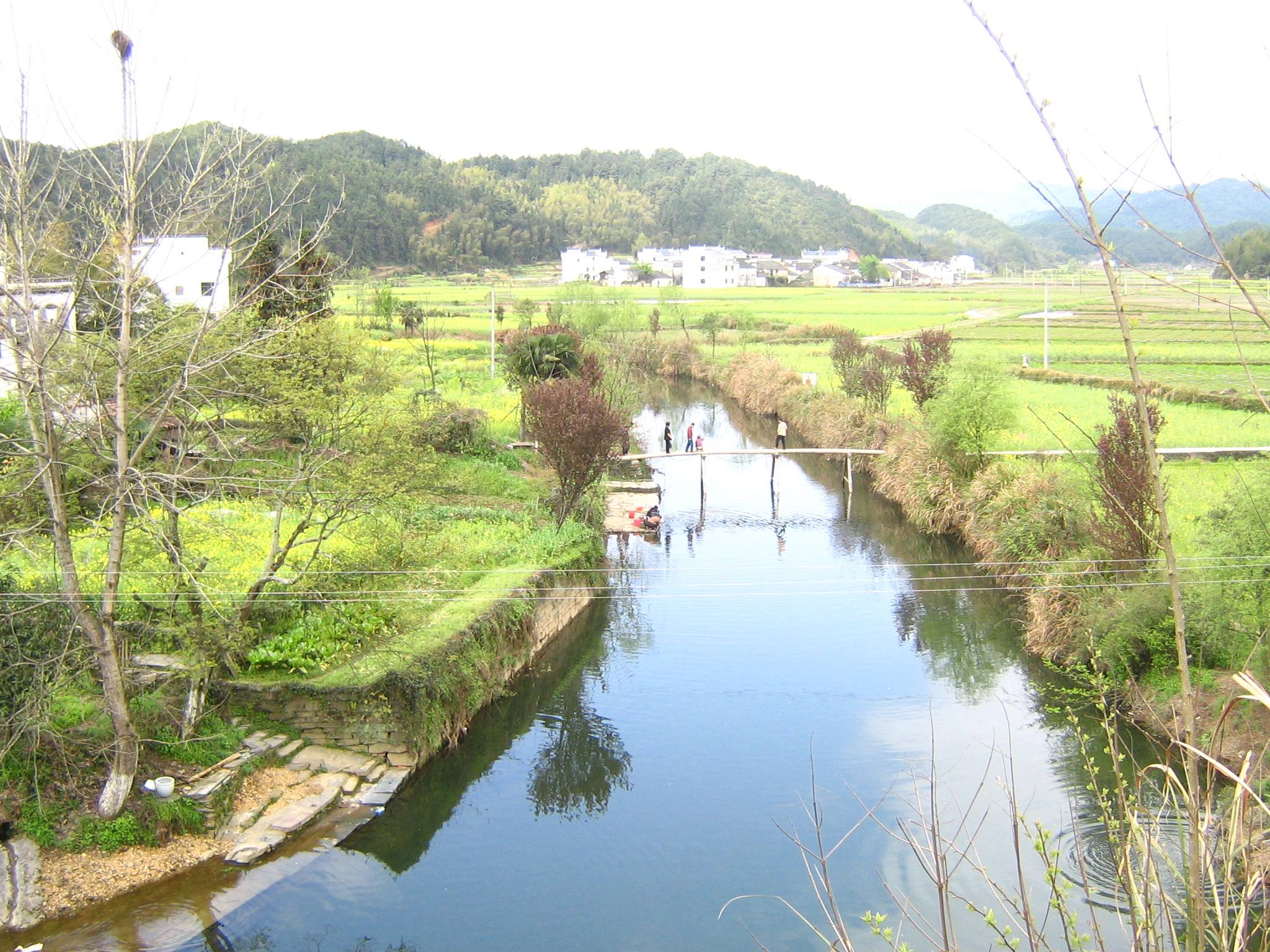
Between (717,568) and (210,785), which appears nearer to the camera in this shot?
(210,785)

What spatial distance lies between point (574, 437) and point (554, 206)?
98.6 metres

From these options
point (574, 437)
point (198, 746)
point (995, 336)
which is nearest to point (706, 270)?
point (995, 336)

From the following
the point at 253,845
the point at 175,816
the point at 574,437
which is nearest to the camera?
the point at 175,816

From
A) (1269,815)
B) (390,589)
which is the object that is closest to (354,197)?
(390,589)

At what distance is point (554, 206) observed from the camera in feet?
379

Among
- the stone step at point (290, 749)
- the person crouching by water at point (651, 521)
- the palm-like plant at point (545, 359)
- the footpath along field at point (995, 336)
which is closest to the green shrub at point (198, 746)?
the stone step at point (290, 749)

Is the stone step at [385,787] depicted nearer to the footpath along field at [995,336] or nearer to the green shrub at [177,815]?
the green shrub at [177,815]

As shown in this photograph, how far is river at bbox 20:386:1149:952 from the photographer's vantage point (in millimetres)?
10836

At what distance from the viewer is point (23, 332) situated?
11422 mm

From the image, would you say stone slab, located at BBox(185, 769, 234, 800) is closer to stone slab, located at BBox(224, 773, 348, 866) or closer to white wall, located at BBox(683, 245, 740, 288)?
stone slab, located at BBox(224, 773, 348, 866)

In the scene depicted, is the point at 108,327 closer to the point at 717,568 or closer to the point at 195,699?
the point at 195,699

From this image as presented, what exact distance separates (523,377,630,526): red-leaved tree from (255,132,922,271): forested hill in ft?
134

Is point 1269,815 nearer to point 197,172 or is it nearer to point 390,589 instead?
point 197,172

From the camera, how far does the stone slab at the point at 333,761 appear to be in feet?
43.2
